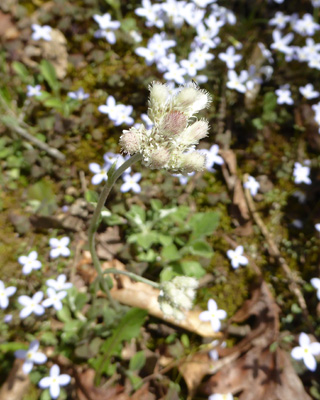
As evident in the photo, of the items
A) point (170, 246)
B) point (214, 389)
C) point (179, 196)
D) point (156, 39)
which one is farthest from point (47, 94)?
point (214, 389)

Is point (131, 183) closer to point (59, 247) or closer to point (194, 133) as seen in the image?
point (59, 247)

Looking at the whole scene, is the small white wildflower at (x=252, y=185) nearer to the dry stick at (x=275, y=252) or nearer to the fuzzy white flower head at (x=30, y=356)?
the dry stick at (x=275, y=252)

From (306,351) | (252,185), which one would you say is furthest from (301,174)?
(306,351)

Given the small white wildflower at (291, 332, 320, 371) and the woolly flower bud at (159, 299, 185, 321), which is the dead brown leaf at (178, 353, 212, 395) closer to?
the small white wildflower at (291, 332, 320, 371)

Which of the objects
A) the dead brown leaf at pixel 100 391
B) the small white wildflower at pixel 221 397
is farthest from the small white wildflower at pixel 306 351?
the dead brown leaf at pixel 100 391

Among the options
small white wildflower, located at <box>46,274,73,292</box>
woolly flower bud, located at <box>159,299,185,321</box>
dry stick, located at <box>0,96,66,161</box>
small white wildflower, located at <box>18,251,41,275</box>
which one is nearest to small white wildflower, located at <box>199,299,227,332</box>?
woolly flower bud, located at <box>159,299,185,321</box>

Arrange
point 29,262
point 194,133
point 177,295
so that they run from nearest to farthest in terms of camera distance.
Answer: point 194,133 < point 177,295 < point 29,262
